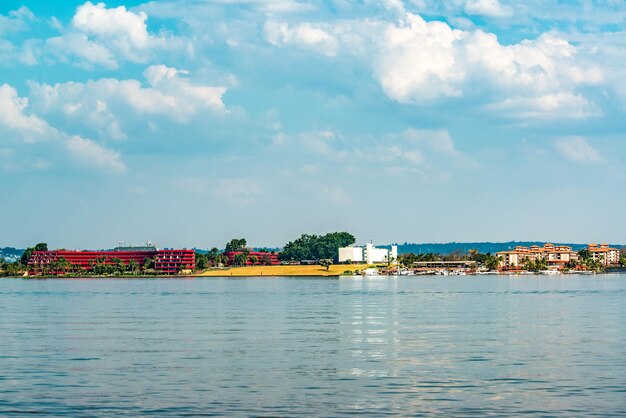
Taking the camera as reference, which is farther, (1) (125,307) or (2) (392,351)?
(1) (125,307)

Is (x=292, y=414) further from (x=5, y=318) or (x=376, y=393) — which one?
(x=5, y=318)

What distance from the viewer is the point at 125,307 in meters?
103

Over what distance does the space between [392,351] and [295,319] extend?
28.7m

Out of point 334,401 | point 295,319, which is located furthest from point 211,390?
point 295,319

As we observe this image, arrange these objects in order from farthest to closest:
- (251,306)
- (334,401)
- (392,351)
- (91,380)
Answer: (251,306) → (392,351) → (91,380) → (334,401)

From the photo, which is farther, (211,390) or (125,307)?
(125,307)

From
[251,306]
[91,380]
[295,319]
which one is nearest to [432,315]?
[295,319]

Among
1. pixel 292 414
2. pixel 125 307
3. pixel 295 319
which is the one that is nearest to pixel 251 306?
pixel 125 307

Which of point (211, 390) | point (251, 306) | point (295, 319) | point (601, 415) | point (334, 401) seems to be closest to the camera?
point (601, 415)

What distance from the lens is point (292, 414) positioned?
32031 millimetres

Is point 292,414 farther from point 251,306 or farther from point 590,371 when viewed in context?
point 251,306

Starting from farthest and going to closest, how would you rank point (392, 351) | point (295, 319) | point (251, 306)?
point (251, 306)
point (295, 319)
point (392, 351)

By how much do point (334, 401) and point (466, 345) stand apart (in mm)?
20327

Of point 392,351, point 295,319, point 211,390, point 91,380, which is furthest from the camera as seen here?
point 295,319
